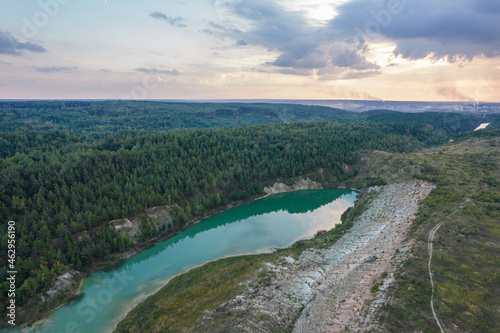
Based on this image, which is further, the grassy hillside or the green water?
the green water

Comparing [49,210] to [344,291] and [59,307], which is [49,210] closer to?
[59,307]

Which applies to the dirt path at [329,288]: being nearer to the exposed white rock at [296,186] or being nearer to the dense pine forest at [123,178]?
the dense pine forest at [123,178]

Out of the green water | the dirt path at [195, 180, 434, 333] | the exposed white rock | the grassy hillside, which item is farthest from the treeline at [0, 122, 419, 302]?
the dirt path at [195, 180, 434, 333]

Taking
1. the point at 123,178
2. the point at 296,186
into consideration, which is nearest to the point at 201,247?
the point at 123,178

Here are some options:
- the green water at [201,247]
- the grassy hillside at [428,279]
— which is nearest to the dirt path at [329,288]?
the grassy hillside at [428,279]

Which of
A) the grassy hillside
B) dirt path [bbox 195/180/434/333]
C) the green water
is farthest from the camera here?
the green water

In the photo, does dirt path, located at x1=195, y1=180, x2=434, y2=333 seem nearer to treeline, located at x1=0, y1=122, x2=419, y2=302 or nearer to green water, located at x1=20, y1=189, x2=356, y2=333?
green water, located at x1=20, y1=189, x2=356, y2=333

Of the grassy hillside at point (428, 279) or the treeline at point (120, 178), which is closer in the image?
the grassy hillside at point (428, 279)
